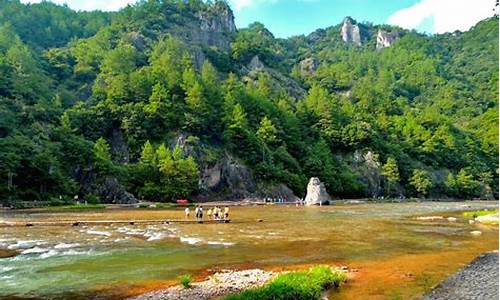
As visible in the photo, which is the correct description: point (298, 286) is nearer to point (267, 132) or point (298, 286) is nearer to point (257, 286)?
point (257, 286)

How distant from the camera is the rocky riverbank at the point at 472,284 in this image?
20.0 meters

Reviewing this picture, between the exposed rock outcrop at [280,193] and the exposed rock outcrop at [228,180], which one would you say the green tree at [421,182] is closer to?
the exposed rock outcrop at [280,193]

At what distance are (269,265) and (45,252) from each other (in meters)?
15.1

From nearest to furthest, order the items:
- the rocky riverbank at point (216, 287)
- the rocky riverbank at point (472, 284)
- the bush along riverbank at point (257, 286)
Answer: the bush along riverbank at point (257, 286), the rocky riverbank at point (472, 284), the rocky riverbank at point (216, 287)

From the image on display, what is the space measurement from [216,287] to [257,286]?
5.76 feet

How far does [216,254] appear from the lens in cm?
3259

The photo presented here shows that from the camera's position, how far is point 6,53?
151 m

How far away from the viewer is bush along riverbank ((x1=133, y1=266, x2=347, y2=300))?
741 inches

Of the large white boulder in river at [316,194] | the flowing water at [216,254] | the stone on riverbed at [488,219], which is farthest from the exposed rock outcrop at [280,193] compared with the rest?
the flowing water at [216,254]

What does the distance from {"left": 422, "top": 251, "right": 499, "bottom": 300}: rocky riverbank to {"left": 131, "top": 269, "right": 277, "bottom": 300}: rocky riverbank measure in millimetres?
7439

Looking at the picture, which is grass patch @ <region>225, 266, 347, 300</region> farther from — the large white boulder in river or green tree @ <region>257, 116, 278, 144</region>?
green tree @ <region>257, 116, 278, 144</region>

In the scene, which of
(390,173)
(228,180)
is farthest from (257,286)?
(390,173)

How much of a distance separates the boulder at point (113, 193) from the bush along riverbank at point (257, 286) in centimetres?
7668

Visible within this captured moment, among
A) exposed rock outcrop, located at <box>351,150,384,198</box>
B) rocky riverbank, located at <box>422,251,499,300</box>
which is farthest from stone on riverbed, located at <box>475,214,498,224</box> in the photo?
exposed rock outcrop, located at <box>351,150,384,198</box>
